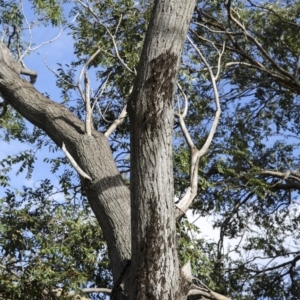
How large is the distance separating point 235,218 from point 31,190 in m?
3.45

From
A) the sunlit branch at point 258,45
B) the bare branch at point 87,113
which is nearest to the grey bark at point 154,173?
the bare branch at point 87,113

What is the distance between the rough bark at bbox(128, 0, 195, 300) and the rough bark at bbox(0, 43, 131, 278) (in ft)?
1.35

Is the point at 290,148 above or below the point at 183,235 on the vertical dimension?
above

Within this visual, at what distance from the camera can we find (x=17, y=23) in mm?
7641

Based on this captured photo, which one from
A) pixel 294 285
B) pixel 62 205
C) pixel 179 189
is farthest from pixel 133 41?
pixel 294 285

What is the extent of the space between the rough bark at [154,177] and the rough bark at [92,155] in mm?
413

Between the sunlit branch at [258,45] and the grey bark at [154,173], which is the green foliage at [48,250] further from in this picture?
the sunlit branch at [258,45]

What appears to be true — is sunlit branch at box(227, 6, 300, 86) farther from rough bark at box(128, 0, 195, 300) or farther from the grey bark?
rough bark at box(128, 0, 195, 300)

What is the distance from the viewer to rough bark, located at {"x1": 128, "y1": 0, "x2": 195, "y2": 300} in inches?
130

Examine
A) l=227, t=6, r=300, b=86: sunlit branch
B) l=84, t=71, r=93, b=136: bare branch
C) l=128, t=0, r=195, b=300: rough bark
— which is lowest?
Answer: l=128, t=0, r=195, b=300: rough bark

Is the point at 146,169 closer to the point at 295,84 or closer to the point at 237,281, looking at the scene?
the point at 237,281

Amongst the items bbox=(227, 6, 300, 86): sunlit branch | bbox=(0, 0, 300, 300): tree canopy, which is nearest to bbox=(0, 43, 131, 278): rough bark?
bbox=(0, 0, 300, 300): tree canopy

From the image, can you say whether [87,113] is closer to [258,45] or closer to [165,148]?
[165,148]

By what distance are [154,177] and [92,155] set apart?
923 mm
